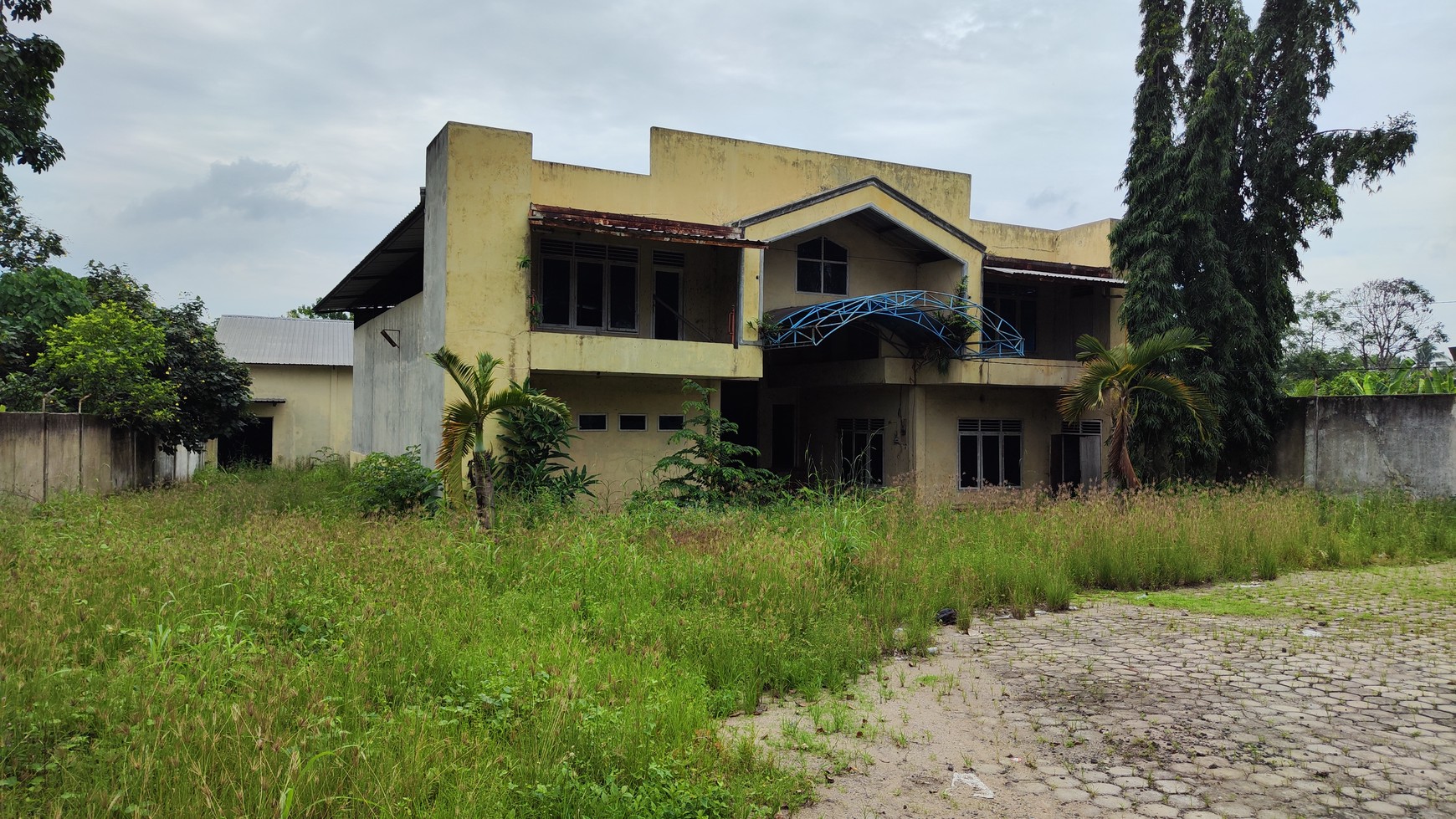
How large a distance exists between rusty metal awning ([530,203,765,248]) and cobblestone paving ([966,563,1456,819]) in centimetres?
904

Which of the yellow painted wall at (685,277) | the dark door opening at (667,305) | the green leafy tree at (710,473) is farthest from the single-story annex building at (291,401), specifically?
the green leafy tree at (710,473)

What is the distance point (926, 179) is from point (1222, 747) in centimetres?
1670

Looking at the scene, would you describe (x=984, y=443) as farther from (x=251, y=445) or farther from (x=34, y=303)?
(x=34, y=303)

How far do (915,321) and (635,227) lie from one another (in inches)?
244

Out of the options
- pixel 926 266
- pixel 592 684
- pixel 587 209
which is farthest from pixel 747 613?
pixel 926 266

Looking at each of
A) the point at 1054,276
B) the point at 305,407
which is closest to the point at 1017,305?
the point at 1054,276

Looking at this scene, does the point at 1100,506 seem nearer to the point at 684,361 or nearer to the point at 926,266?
the point at 684,361

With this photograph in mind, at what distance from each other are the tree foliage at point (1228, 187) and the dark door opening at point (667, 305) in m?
9.62

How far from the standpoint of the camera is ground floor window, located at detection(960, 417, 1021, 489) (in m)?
20.4

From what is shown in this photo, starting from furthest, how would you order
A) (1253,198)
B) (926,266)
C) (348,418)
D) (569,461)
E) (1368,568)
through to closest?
(348,418) → (926,266) → (1253,198) → (569,461) → (1368,568)

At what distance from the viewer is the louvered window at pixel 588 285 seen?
16.3m

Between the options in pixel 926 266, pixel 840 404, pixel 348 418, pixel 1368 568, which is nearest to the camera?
pixel 1368 568

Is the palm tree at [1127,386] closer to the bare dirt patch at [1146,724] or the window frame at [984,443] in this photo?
→ the window frame at [984,443]

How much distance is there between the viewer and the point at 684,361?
15625 millimetres
